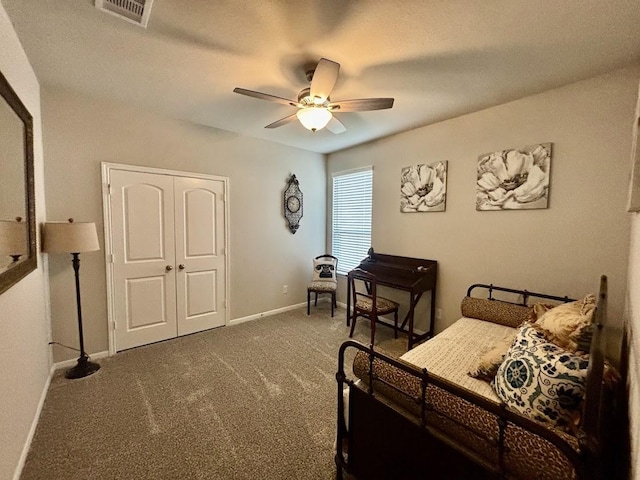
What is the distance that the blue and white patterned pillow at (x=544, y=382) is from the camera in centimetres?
106

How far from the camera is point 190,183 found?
3.44 meters

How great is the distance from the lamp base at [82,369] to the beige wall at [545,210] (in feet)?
11.9

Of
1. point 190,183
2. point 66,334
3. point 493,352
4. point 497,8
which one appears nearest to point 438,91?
point 497,8

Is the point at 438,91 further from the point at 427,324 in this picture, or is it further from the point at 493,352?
the point at 427,324

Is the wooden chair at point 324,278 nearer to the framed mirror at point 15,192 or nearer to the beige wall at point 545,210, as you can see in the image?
the beige wall at point 545,210

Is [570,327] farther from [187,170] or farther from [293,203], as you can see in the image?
[187,170]

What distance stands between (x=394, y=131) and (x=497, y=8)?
2.11 m

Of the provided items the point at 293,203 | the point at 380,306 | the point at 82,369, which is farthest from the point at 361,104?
the point at 82,369

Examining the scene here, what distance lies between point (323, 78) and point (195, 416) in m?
2.63

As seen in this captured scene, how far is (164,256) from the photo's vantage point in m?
3.30

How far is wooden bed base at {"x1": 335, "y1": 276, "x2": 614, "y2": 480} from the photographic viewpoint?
78cm

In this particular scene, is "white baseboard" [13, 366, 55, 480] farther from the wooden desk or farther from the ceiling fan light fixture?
the wooden desk

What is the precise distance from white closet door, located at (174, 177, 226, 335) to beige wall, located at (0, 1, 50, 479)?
4.02 ft

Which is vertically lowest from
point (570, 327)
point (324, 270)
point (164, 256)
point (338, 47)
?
point (324, 270)
